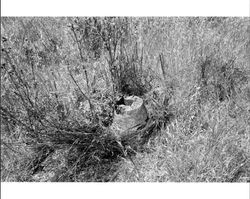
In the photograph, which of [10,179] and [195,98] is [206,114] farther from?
[10,179]

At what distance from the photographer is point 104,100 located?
2.48 meters

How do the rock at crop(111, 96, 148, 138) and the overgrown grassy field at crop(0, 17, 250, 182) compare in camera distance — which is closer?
the overgrown grassy field at crop(0, 17, 250, 182)

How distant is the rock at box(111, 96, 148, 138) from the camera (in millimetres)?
2326

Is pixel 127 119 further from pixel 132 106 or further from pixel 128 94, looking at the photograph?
A: pixel 128 94

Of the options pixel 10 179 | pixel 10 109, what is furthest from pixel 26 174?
pixel 10 109

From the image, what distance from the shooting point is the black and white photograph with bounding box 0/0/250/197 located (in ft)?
7.24

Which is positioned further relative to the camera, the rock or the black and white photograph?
the rock

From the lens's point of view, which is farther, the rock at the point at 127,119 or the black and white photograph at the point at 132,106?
the rock at the point at 127,119

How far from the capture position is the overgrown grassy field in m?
2.21

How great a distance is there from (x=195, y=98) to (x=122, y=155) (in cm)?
77

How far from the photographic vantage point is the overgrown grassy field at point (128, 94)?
7.24ft

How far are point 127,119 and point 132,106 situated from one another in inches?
4.5

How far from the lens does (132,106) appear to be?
237cm

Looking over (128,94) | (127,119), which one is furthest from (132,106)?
(128,94)
